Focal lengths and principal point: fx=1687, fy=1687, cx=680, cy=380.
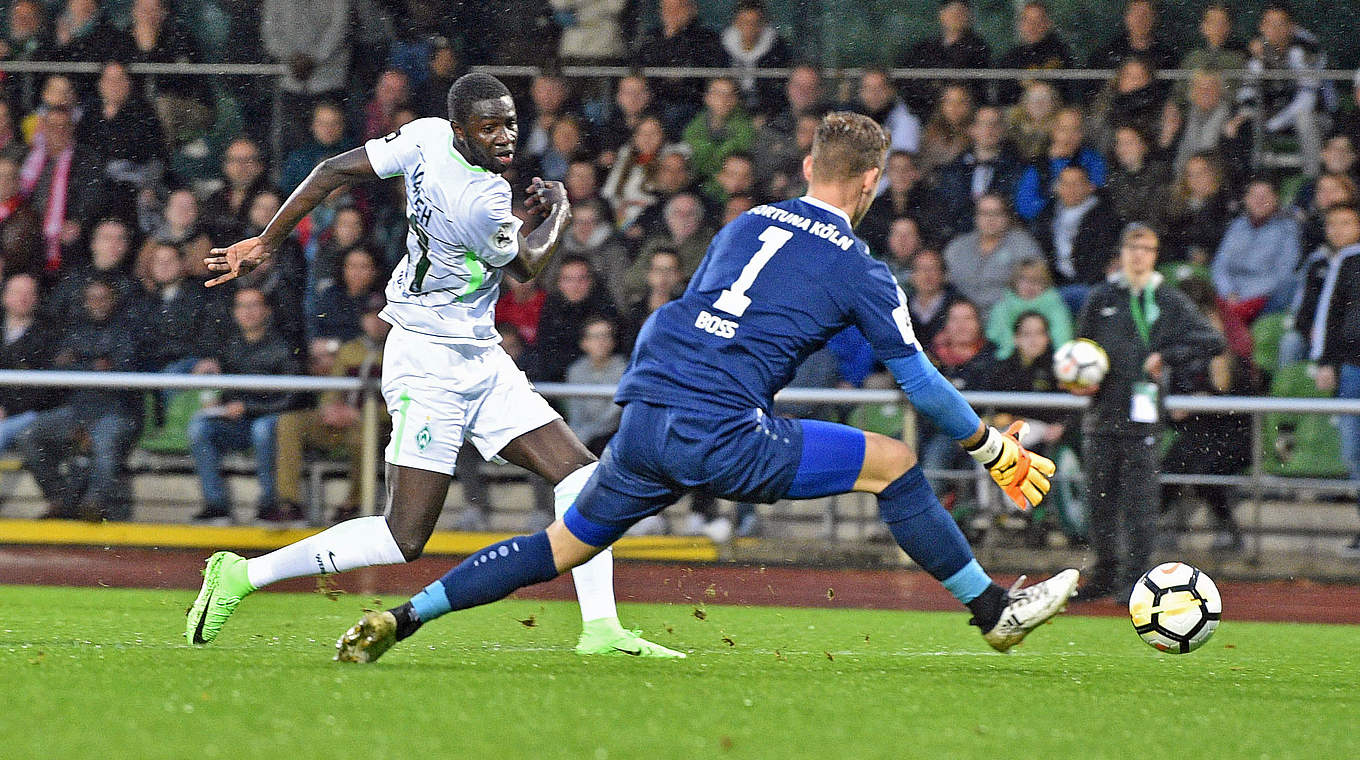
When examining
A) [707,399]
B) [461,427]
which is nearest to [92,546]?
[461,427]

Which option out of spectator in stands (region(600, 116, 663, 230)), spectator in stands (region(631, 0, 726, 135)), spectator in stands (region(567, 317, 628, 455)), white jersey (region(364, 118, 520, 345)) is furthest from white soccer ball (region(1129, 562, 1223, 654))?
spectator in stands (region(631, 0, 726, 135))

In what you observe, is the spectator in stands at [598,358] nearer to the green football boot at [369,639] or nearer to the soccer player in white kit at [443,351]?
the soccer player in white kit at [443,351]

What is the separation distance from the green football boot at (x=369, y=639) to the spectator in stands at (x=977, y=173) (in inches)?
283

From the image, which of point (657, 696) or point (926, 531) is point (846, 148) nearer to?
point (926, 531)

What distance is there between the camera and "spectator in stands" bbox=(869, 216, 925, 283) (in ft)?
37.3

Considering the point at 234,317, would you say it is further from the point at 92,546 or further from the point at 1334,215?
the point at 1334,215

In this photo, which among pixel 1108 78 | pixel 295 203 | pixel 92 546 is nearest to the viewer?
pixel 295 203

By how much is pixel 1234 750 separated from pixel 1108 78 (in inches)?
343

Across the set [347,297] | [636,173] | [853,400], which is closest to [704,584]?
[853,400]

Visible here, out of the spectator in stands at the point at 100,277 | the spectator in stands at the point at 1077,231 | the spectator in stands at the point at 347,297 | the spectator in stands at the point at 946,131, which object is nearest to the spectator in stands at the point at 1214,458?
the spectator in stands at the point at 1077,231

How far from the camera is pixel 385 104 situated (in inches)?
496

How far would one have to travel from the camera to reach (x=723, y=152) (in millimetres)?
12125

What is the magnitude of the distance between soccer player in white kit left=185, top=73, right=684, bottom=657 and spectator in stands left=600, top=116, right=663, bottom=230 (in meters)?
5.73

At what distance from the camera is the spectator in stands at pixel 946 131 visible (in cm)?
1193
